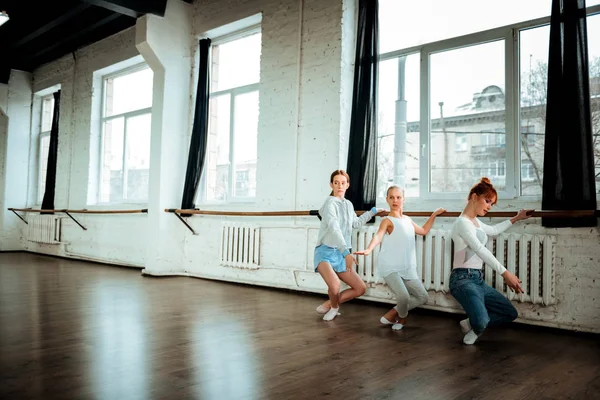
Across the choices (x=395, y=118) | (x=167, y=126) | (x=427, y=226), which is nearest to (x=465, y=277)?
(x=427, y=226)

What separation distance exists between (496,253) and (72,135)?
717 cm

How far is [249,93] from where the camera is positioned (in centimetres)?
562

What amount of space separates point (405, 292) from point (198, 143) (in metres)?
3.48

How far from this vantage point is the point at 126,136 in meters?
7.39

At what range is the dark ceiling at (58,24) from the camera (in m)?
5.69

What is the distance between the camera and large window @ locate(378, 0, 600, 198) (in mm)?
3566

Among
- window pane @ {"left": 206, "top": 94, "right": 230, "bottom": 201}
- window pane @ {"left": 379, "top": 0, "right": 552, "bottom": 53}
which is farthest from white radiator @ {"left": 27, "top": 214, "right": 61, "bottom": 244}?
window pane @ {"left": 379, "top": 0, "right": 552, "bottom": 53}

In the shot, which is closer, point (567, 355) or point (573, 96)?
point (567, 355)

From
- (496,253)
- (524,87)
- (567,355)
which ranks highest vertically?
(524,87)

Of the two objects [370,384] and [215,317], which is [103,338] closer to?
[215,317]

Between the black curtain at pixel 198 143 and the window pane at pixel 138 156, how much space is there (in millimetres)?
1441

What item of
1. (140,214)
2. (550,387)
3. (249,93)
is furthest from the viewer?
(140,214)

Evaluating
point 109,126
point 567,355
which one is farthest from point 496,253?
point 109,126

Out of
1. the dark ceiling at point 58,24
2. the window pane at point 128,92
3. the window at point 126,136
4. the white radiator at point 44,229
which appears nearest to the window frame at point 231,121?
Result: the dark ceiling at point 58,24
